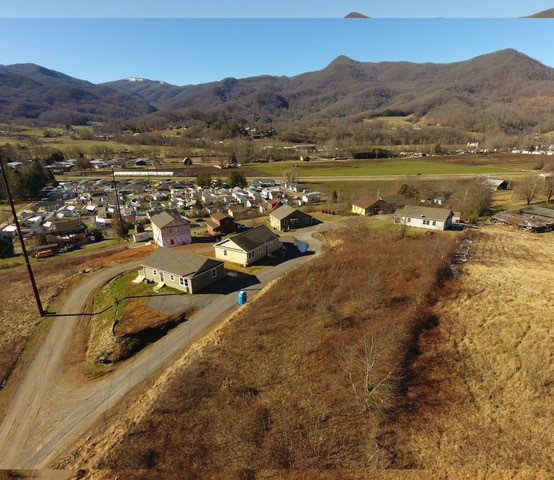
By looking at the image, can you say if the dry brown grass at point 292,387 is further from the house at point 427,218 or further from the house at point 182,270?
the house at point 427,218

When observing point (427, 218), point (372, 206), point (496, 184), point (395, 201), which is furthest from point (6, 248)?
point (496, 184)

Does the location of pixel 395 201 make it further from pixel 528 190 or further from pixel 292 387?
pixel 292 387

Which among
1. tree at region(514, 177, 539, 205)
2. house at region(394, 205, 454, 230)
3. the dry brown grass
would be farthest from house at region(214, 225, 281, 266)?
tree at region(514, 177, 539, 205)

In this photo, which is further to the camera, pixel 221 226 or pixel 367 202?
pixel 367 202

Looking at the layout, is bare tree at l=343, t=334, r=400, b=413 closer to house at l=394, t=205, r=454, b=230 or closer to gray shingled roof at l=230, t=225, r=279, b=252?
gray shingled roof at l=230, t=225, r=279, b=252

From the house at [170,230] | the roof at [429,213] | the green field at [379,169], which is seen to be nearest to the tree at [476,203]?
the roof at [429,213]

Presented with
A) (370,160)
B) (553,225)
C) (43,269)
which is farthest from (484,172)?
(43,269)
